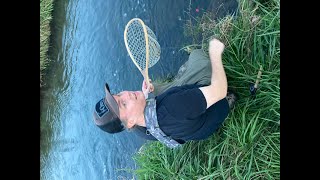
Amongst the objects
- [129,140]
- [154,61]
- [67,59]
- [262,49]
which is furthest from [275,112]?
[67,59]

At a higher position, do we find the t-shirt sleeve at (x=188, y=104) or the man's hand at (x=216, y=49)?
the man's hand at (x=216, y=49)

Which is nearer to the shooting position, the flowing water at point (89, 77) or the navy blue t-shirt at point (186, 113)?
the navy blue t-shirt at point (186, 113)

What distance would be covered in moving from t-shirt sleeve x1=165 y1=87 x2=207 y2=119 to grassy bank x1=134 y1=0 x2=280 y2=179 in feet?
0.76

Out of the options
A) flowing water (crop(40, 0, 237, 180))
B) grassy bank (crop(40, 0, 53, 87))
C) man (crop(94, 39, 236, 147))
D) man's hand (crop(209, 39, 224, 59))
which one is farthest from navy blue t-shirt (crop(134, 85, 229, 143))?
grassy bank (crop(40, 0, 53, 87))

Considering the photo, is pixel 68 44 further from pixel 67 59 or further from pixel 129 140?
pixel 129 140

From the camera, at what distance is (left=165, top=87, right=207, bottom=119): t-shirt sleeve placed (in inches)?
42.1

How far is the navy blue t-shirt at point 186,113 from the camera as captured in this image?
1.07 metres

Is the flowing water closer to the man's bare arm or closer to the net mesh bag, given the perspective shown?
the net mesh bag

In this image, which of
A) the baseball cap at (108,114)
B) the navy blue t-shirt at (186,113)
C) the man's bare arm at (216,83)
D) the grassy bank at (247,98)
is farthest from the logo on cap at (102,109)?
the grassy bank at (247,98)

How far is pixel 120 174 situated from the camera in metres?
1.60

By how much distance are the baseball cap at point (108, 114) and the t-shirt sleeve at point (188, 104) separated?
0.49ft

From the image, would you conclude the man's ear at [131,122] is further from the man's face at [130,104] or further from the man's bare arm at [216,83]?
the man's bare arm at [216,83]
